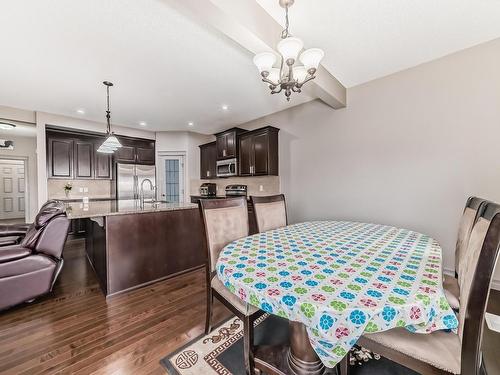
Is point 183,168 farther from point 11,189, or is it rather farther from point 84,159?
point 11,189

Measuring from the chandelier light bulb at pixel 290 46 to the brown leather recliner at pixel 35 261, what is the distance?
257 centimetres

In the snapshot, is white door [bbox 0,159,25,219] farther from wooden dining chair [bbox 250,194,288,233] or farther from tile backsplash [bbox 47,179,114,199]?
wooden dining chair [bbox 250,194,288,233]

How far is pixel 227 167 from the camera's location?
195 inches

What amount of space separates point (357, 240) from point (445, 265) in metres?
1.85

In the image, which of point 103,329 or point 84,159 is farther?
point 84,159

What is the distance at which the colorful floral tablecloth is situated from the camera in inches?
30.4

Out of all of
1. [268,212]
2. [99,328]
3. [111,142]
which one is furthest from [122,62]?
[99,328]

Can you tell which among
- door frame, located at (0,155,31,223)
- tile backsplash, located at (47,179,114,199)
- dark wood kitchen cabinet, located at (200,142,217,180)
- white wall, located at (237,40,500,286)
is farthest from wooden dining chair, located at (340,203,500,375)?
door frame, located at (0,155,31,223)

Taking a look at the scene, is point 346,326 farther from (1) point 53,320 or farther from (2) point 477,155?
(2) point 477,155

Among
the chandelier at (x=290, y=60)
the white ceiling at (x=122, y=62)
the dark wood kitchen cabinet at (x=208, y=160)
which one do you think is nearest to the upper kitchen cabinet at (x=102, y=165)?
the white ceiling at (x=122, y=62)

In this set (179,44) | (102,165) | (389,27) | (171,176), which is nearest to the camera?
(389,27)

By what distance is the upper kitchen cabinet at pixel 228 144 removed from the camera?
4.73m

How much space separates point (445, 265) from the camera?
2.57 meters

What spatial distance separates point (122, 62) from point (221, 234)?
230 centimetres
